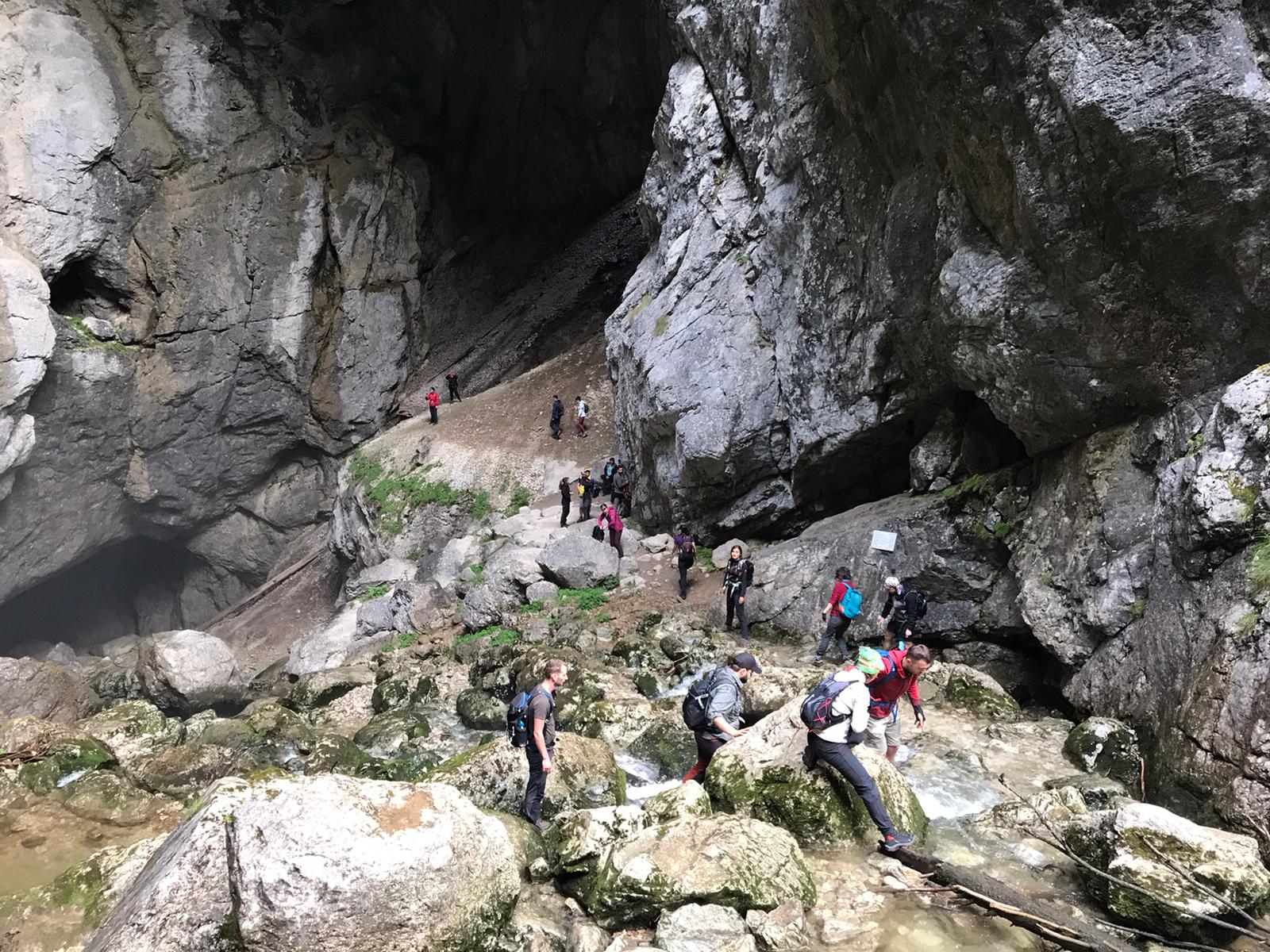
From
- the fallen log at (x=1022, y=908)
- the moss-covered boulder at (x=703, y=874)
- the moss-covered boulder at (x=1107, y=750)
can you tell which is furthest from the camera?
the moss-covered boulder at (x=1107, y=750)

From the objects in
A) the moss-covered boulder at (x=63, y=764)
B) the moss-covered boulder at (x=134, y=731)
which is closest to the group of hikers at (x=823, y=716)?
the moss-covered boulder at (x=63, y=764)

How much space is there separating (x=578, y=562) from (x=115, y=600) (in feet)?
86.6

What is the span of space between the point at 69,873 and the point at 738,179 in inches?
699

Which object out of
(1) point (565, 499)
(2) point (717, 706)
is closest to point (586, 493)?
(1) point (565, 499)

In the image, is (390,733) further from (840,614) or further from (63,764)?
(840,614)

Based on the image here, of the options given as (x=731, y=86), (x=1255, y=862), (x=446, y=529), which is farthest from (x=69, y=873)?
(x=731, y=86)

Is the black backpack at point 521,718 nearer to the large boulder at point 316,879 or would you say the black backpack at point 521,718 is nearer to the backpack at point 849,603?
the large boulder at point 316,879

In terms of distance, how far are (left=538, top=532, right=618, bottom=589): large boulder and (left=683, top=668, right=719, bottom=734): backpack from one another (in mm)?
10342

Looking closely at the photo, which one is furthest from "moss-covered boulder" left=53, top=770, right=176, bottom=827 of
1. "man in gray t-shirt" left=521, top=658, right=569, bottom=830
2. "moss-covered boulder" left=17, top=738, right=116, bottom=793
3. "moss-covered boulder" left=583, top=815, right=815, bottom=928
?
"moss-covered boulder" left=583, top=815, right=815, bottom=928

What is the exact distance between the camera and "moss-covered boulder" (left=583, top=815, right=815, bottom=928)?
5.48 meters

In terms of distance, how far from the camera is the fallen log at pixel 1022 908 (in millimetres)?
4738

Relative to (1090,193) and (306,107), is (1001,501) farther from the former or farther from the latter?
(306,107)

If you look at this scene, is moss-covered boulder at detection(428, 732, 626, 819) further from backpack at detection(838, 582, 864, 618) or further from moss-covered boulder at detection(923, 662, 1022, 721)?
backpack at detection(838, 582, 864, 618)

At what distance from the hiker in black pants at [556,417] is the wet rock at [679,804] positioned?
59.4 ft
